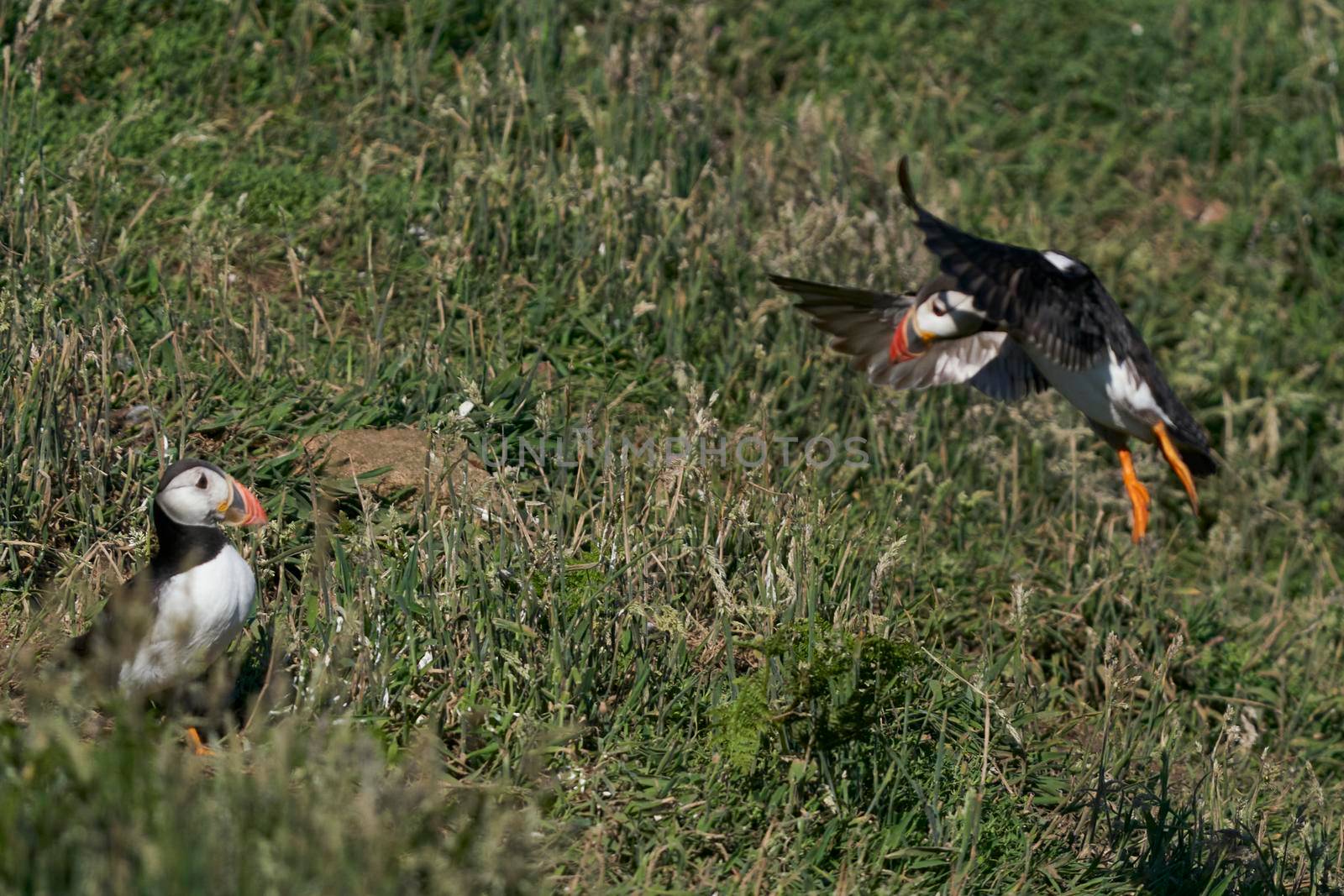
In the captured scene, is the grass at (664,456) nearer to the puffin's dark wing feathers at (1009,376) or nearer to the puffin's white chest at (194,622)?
the puffin's white chest at (194,622)

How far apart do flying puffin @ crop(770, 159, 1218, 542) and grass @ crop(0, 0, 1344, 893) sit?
0.99ft

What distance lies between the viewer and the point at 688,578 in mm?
4281

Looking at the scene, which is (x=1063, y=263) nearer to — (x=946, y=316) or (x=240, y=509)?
(x=946, y=316)

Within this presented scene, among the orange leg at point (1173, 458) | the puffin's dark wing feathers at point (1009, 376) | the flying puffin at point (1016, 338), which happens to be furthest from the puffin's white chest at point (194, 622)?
the orange leg at point (1173, 458)

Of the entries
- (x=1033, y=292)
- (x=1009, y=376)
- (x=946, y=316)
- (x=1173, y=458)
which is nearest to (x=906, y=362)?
(x=1009, y=376)

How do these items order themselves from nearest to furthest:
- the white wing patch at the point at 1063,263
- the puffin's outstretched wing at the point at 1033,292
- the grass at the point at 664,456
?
the grass at the point at 664,456
the puffin's outstretched wing at the point at 1033,292
the white wing patch at the point at 1063,263

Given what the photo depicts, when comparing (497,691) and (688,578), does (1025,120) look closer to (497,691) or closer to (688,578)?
(688,578)

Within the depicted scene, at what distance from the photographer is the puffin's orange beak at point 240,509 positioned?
11.8ft

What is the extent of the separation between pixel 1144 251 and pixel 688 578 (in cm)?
382

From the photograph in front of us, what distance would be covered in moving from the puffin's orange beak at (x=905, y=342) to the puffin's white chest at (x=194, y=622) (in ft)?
7.83

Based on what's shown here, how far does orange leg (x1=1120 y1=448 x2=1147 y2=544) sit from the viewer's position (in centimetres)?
490

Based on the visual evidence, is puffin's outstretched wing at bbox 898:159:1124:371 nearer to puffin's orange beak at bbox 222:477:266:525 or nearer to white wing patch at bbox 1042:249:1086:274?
white wing patch at bbox 1042:249:1086:274

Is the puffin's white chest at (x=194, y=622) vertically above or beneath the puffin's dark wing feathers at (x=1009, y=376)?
above

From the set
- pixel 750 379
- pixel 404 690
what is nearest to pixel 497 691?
pixel 404 690
